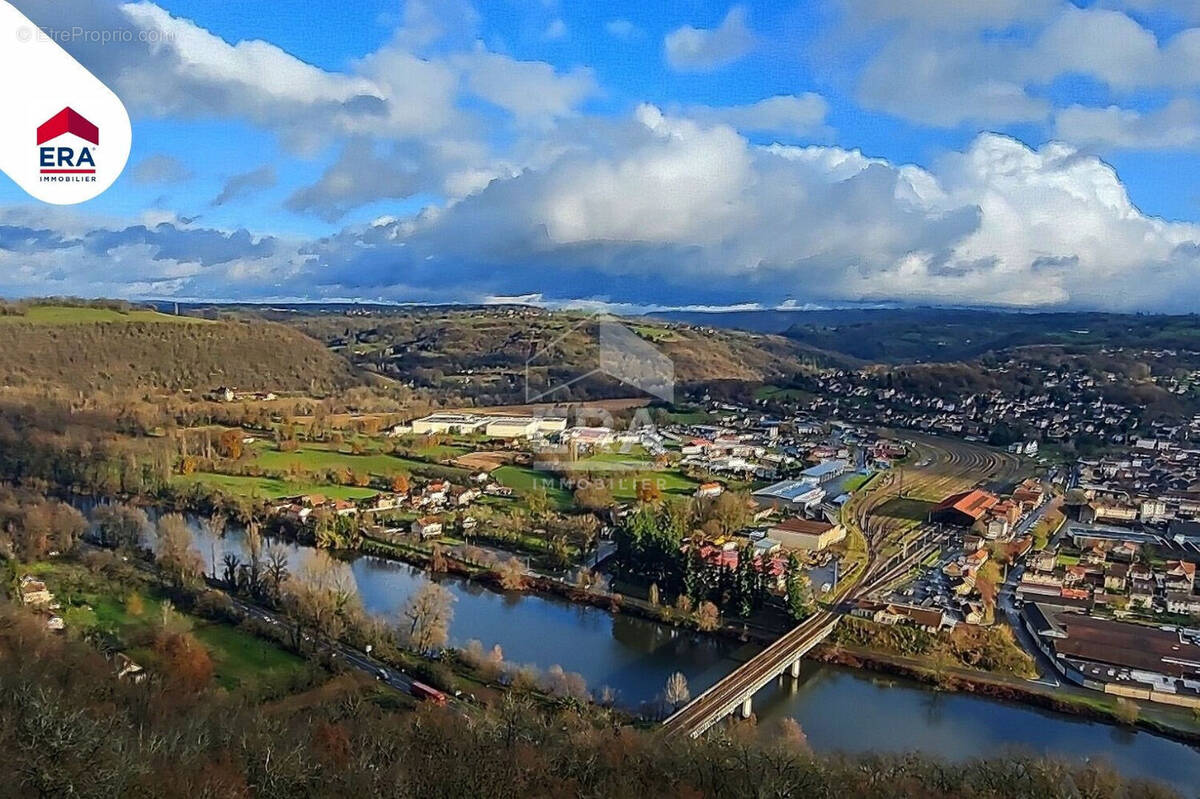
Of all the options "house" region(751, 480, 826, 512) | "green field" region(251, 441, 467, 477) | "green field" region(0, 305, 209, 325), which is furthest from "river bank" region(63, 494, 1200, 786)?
"green field" region(0, 305, 209, 325)

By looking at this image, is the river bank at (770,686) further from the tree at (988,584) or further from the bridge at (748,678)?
the tree at (988,584)

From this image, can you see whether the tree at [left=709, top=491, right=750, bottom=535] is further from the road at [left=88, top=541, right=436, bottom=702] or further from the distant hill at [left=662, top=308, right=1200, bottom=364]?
the distant hill at [left=662, top=308, right=1200, bottom=364]

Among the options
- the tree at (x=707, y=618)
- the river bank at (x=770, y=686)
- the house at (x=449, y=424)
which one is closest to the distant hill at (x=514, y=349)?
the house at (x=449, y=424)

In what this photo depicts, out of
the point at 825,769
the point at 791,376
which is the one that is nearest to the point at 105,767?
the point at 825,769

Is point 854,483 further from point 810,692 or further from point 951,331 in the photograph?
point 951,331

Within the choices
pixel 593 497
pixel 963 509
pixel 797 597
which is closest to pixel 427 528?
pixel 593 497
